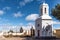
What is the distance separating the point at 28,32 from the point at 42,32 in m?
1.37

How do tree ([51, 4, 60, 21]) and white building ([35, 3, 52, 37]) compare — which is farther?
white building ([35, 3, 52, 37])

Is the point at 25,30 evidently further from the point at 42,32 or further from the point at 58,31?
the point at 58,31

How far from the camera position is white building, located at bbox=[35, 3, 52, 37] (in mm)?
18925

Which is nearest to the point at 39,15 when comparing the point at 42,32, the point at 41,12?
the point at 41,12

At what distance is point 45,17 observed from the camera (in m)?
19.0

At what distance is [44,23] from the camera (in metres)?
19.0

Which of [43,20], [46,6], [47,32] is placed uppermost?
[46,6]

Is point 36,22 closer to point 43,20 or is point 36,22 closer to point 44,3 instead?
point 43,20

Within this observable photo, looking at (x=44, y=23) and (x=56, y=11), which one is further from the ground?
(x=56, y=11)

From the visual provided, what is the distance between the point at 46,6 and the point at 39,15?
3.84 feet

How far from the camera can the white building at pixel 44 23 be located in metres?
18.9

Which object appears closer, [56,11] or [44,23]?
[56,11]

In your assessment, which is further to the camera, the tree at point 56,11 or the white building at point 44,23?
the white building at point 44,23

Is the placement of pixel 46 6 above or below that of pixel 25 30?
above
